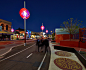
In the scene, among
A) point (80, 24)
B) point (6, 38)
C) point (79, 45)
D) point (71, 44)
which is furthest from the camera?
point (6, 38)

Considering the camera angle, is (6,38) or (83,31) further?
(6,38)

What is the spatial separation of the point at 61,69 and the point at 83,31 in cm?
1131

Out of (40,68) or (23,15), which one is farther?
(23,15)

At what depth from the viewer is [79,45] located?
11.7 metres

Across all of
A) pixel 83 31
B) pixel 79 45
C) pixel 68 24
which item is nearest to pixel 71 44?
pixel 79 45

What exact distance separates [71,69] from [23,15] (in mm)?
15399

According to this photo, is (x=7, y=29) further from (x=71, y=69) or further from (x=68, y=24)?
(x=71, y=69)

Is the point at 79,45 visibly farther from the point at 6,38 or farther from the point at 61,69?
the point at 6,38

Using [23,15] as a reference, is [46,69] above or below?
below

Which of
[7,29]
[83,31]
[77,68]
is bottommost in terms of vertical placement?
[77,68]

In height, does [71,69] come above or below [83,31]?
Answer: below

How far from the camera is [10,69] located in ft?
15.2

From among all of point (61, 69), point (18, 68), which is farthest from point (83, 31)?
point (18, 68)

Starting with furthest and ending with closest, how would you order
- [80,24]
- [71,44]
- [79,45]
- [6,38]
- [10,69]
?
[6,38]
[80,24]
[71,44]
[79,45]
[10,69]
